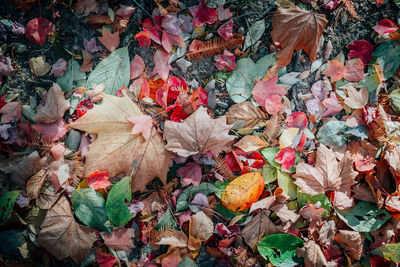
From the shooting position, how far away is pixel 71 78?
1556 mm

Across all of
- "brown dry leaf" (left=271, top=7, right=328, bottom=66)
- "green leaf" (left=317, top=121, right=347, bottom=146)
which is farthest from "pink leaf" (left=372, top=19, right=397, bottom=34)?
"green leaf" (left=317, top=121, right=347, bottom=146)

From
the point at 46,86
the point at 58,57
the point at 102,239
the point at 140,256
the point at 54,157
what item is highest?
the point at 58,57

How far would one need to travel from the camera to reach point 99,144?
4.49 ft

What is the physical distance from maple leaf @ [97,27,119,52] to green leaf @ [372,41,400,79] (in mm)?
1578

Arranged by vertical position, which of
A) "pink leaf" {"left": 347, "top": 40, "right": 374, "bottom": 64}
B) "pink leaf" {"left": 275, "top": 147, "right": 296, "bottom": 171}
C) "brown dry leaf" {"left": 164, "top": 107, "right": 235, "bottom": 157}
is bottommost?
"pink leaf" {"left": 275, "top": 147, "right": 296, "bottom": 171}

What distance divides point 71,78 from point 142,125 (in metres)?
0.54

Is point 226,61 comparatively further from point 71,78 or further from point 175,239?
point 175,239

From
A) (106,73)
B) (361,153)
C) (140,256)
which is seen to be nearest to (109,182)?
(140,256)

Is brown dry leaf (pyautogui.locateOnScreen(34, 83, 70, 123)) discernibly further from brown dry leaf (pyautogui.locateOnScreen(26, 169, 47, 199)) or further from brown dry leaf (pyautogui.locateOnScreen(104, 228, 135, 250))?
brown dry leaf (pyautogui.locateOnScreen(104, 228, 135, 250))

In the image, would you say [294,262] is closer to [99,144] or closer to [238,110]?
[238,110]

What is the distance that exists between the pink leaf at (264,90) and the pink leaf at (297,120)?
15cm

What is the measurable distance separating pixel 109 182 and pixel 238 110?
82 cm

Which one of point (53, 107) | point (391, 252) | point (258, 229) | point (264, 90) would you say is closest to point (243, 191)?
point (258, 229)

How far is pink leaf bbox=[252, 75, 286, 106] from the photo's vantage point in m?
1.58
